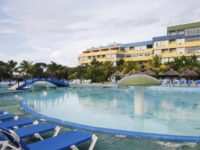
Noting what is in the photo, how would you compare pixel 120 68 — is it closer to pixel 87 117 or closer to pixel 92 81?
pixel 92 81

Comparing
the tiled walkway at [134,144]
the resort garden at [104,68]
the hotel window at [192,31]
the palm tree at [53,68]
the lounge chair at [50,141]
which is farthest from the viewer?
the palm tree at [53,68]

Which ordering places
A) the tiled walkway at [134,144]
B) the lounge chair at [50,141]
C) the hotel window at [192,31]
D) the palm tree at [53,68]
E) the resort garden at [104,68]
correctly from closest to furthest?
the lounge chair at [50,141], the tiled walkway at [134,144], the resort garden at [104,68], the hotel window at [192,31], the palm tree at [53,68]

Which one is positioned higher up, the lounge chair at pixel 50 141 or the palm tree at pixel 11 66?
the palm tree at pixel 11 66

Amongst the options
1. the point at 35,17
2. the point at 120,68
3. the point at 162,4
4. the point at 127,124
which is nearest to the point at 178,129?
the point at 127,124

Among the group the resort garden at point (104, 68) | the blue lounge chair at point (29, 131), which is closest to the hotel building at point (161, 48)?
the resort garden at point (104, 68)

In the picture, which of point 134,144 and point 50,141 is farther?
point 134,144

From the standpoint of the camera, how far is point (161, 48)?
45312 mm

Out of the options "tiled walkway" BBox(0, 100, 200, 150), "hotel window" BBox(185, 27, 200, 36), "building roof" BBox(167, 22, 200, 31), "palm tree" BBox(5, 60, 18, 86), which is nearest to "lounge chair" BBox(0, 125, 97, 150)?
"tiled walkway" BBox(0, 100, 200, 150)

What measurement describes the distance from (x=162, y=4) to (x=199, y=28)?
99.5ft

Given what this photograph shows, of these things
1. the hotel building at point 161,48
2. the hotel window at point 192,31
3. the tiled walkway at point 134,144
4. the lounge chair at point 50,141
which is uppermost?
the hotel window at point 192,31

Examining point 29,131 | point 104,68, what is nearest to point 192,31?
point 104,68

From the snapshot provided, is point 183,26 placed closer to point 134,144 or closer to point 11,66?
point 11,66

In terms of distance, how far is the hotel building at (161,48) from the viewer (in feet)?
138

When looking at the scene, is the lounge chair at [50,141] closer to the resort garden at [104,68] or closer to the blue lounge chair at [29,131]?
the blue lounge chair at [29,131]
